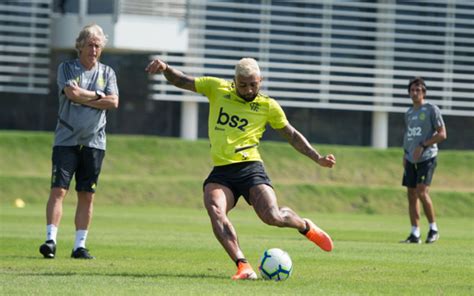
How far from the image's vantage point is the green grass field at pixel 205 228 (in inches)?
417

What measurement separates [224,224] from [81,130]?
2782 millimetres

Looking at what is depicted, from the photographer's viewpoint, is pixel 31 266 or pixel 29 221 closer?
pixel 31 266

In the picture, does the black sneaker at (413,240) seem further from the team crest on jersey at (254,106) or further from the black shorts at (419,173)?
the team crest on jersey at (254,106)

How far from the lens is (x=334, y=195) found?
3136 cm

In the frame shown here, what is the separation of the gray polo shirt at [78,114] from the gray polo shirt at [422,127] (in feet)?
21.1

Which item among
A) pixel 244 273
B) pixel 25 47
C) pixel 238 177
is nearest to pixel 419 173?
pixel 238 177

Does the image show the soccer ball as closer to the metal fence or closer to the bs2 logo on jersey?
the bs2 logo on jersey

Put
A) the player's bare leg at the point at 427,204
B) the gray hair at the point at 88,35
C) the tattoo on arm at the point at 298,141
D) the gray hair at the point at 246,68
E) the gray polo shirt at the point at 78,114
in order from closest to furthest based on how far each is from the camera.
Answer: the gray hair at the point at 246,68, the tattoo on arm at the point at 298,141, the gray hair at the point at 88,35, the gray polo shirt at the point at 78,114, the player's bare leg at the point at 427,204

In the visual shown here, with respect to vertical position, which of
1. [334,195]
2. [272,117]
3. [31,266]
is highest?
[272,117]

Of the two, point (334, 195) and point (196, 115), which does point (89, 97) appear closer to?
point (334, 195)

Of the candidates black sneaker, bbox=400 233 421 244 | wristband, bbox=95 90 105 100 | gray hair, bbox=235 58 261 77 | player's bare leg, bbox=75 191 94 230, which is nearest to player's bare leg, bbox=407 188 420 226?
black sneaker, bbox=400 233 421 244

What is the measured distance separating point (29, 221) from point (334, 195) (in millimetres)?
11780

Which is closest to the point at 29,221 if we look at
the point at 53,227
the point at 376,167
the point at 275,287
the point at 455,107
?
the point at 53,227

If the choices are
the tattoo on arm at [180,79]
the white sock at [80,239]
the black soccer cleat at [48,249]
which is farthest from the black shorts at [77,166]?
the tattoo on arm at [180,79]
